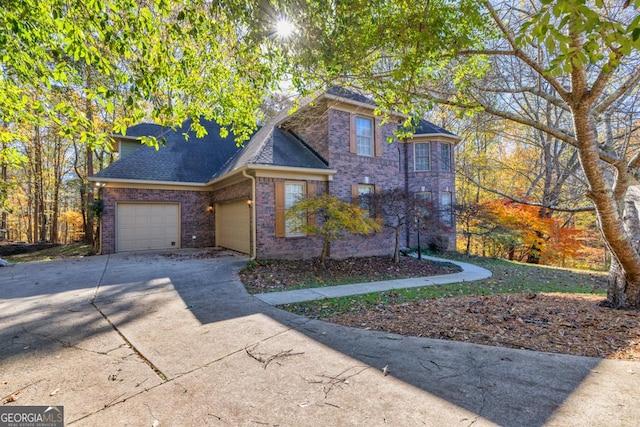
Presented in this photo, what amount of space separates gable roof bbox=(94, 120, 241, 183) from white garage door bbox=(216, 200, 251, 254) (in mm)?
1823

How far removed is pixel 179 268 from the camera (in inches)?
328

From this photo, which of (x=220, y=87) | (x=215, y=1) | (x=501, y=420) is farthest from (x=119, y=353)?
(x=215, y=1)

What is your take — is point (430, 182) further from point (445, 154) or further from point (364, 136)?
point (364, 136)

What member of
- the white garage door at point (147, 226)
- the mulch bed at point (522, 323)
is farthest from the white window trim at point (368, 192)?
the white garage door at point (147, 226)

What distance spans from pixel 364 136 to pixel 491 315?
8309 mm

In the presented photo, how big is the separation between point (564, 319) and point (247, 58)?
6712 millimetres

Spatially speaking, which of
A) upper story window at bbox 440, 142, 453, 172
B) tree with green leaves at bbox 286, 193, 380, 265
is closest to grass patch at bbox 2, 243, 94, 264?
tree with green leaves at bbox 286, 193, 380, 265

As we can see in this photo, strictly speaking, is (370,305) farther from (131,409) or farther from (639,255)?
(639,255)

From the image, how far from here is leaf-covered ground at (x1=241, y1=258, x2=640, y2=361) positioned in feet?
11.9

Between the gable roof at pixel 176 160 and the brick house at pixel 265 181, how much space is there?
0.04 m

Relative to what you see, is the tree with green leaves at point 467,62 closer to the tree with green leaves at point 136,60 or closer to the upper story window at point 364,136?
the tree with green leaves at point 136,60

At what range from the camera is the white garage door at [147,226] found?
11.8 metres

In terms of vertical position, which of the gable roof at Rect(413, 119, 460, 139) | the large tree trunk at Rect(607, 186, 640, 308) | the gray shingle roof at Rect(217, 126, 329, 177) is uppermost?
the gable roof at Rect(413, 119, 460, 139)

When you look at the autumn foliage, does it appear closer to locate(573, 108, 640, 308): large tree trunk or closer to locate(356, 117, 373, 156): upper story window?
A: locate(356, 117, 373, 156): upper story window
